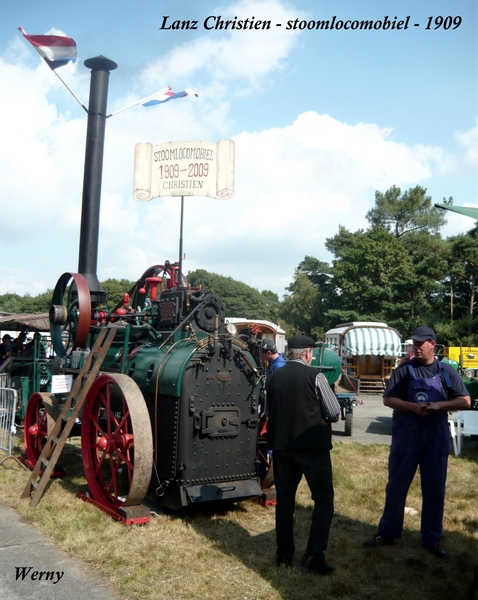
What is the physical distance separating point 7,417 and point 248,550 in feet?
16.9

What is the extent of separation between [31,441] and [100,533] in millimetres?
2823

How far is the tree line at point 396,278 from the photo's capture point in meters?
33.4

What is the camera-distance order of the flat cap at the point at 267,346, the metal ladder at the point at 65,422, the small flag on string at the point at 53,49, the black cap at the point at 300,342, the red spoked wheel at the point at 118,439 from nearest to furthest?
1. the black cap at the point at 300,342
2. the red spoked wheel at the point at 118,439
3. the metal ladder at the point at 65,422
4. the flat cap at the point at 267,346
5. the small flag on string at the point at 53,49

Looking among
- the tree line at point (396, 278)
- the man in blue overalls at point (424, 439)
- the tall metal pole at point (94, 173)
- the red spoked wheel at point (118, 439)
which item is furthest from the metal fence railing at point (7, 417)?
the tree line at point (396, 278)

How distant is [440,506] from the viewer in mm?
4531

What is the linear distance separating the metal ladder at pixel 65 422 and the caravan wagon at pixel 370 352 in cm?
1529

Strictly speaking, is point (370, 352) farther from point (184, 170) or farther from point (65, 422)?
point (65, 422)

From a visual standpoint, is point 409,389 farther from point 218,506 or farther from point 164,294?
point 164,294

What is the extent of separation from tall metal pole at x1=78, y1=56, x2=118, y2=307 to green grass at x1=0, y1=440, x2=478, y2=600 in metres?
4.34

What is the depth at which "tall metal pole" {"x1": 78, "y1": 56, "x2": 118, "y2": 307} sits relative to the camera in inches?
398

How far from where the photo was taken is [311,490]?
4.15 m

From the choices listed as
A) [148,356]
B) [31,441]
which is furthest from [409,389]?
[31,441]

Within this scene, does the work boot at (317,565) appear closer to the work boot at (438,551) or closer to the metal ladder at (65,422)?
the work boot at (438,551)

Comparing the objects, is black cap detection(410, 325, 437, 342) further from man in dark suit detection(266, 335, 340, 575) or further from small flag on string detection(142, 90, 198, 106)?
small flag on string detection(142, 90, 198, 106)
